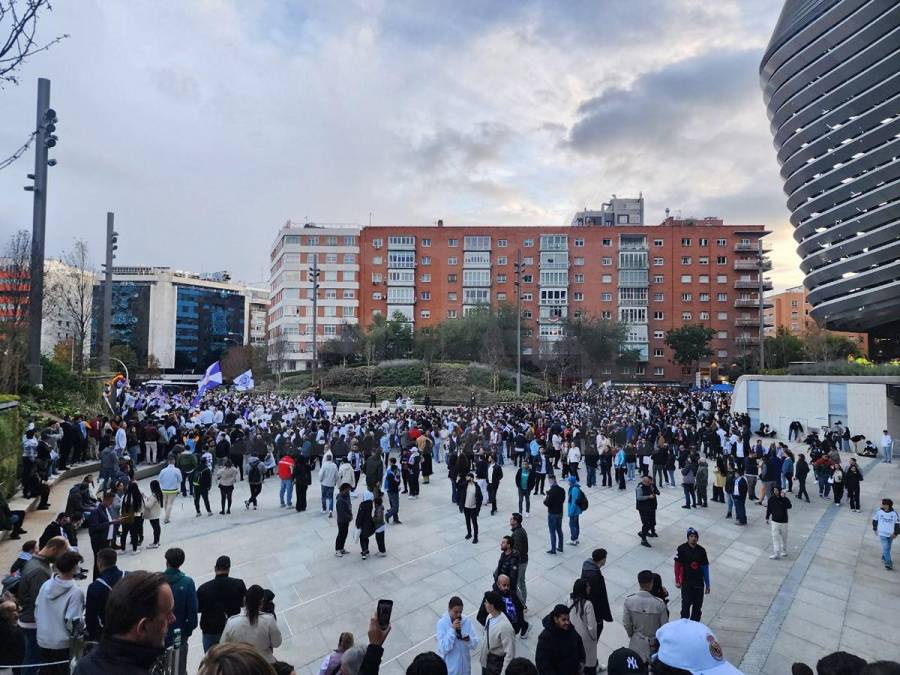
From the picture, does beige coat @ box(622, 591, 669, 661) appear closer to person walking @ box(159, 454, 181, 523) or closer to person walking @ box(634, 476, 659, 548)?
person walking @ box(634, 476, 659, 548)

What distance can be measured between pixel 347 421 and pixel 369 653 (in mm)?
16089

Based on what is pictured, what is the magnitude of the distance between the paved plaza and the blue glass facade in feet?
285

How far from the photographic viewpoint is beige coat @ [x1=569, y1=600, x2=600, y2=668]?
516cm

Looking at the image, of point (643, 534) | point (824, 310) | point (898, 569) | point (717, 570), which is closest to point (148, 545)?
point (643, 534)

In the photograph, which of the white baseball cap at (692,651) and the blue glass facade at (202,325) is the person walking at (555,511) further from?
the blue glass facade at (202,325)

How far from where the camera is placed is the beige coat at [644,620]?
499cm

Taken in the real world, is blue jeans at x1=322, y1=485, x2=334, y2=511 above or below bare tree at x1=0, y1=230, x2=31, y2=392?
below

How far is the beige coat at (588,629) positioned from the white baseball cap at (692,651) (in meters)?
2.42

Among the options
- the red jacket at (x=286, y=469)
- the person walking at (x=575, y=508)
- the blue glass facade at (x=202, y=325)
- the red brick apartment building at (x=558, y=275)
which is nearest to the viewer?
the person walking at (x=575, y=508)

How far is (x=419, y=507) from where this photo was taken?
12.4m

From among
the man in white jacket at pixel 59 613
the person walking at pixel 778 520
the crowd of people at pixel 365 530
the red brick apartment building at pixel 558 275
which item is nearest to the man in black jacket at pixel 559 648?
the crowd of people at pixel 365 530

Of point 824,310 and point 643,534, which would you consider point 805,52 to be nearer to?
point 824,310

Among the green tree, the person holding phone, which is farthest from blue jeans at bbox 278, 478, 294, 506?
the green tree

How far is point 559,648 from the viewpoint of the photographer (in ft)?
14.3
